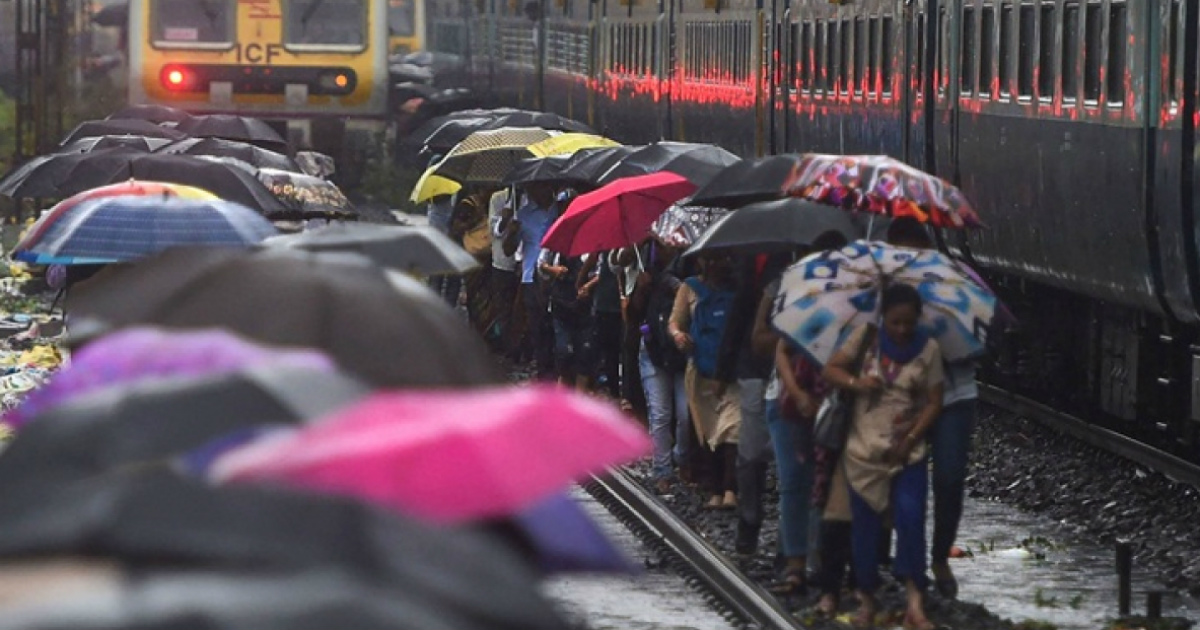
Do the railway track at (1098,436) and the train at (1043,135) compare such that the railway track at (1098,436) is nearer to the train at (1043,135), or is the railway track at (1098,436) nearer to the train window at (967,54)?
the train at (1043,135)

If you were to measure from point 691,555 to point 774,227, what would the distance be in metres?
1.31

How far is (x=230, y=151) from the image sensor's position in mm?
18234

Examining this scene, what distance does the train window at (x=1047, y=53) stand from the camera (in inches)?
589

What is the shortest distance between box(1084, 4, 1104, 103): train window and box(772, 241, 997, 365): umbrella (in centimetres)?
476

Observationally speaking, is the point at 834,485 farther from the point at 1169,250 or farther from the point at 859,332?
the point at 1169,250

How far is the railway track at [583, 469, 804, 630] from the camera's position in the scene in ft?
31.9

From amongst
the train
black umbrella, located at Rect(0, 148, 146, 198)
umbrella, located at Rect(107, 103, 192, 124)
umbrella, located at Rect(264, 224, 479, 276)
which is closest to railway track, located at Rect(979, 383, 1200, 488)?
the train

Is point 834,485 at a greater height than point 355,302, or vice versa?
point 355,302

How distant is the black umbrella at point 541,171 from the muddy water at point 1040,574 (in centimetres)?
489

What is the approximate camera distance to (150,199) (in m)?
8.56

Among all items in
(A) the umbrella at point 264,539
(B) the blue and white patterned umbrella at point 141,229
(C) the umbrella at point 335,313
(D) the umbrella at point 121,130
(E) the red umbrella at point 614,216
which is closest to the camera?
(A) the umbrella at point 264,539

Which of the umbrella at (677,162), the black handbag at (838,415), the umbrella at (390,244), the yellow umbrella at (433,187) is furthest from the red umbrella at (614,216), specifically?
the umbrella at (390,244)

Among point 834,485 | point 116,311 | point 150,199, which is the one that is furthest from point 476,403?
point 834,485

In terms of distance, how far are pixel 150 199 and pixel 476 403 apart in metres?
5.36
